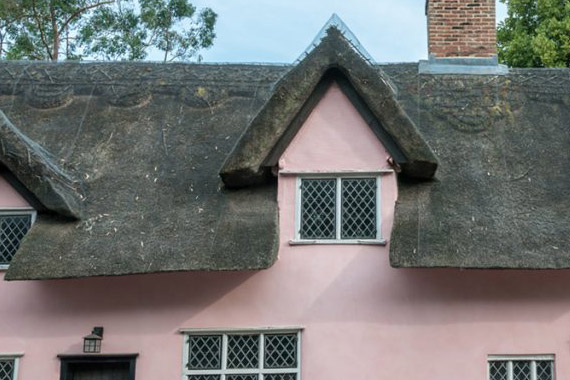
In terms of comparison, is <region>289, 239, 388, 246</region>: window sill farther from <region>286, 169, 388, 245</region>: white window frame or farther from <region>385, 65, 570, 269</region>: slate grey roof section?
<region>385, 65, 570, 269</region>: slate grey roof section

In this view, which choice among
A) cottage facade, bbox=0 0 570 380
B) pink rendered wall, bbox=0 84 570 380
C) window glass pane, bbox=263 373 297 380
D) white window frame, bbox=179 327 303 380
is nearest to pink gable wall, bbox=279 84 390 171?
cottage facade, bbox=0 0 570 380

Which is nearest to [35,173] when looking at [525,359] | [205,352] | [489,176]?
[205,352]

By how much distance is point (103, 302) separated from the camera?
10414 millimetres

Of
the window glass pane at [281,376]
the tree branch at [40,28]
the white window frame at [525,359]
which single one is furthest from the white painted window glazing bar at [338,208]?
the tree branch at [40,28]

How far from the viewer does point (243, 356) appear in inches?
400

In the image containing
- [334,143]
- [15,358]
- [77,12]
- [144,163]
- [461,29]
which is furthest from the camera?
[77,12]

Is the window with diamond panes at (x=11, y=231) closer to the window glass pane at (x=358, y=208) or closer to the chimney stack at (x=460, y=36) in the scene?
the window glass pane at (x=358, y=208)

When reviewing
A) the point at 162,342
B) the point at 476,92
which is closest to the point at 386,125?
the point at 476,92

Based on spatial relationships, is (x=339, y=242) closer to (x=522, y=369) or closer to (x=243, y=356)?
(x=243, y=356)

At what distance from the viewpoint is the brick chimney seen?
43.2 ft

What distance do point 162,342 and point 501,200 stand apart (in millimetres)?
4522

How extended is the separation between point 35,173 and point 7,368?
2435 millimetres

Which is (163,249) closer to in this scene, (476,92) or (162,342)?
(162,342)

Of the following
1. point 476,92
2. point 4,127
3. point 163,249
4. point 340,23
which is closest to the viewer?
point 163,249
